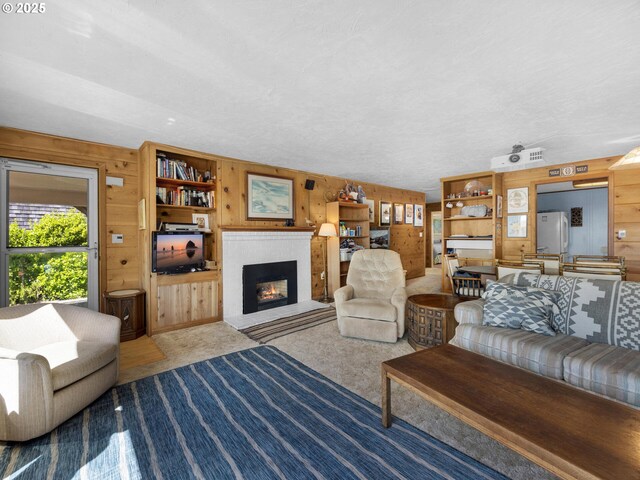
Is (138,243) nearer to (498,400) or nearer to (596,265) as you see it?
(498,400)

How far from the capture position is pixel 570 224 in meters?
6.53

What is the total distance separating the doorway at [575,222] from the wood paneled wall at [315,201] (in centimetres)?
267

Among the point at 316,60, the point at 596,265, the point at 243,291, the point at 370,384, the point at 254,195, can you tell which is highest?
the point at 316,60

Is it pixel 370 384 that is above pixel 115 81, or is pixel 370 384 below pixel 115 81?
below

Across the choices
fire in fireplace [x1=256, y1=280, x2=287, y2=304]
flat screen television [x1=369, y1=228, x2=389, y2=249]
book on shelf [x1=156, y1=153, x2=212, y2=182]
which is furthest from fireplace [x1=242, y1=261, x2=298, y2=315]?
flat screen television [x1=369, y1=228, x2=389, y2=249]

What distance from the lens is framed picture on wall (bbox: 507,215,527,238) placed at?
477 centimetres

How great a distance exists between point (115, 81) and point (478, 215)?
532 cm

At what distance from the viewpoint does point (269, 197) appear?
4555mm

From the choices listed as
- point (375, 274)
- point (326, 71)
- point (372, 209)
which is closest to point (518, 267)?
point (375, 274)

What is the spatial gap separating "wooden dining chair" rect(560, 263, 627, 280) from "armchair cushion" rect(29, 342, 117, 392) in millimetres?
4288

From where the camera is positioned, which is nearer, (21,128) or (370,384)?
(370,384)

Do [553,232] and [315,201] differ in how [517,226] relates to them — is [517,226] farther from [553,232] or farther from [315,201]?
[315,201]

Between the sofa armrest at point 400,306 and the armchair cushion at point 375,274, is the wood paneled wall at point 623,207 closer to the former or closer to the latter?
the armchair cushion at point 375,274

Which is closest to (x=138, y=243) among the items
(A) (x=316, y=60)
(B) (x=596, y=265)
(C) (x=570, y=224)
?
(A) (x=316, y=60)
